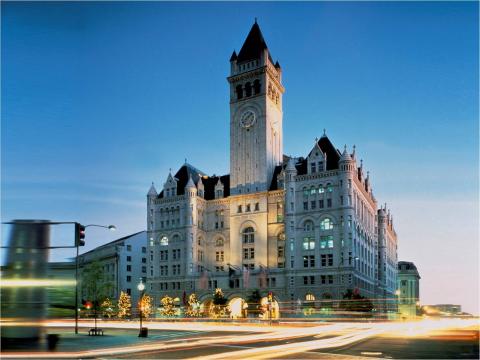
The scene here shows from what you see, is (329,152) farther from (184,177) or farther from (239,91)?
(184,177)

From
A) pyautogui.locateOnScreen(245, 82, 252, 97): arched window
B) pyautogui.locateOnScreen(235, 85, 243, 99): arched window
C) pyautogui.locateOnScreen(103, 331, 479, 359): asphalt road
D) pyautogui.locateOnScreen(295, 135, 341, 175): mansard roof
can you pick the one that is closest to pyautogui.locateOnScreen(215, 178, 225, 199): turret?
pyautogui.locateOnScreen(295, 135, 341, 175): mansard roof

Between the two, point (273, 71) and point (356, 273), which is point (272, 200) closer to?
point (356, 273)

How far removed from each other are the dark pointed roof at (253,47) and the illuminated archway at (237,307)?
45061 millimetres

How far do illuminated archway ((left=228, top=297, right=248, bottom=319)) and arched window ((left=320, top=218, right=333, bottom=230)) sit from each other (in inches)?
722

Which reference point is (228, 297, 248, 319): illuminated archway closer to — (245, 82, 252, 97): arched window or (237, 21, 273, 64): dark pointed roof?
(245, 82, 252, 97): arched window

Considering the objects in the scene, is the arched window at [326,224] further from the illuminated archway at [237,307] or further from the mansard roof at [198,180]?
the mansard roof at [198,180]

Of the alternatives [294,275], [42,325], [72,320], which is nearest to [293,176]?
[294,275]

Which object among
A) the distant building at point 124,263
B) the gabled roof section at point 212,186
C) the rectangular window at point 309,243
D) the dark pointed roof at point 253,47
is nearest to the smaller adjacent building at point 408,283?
the gabled roof section at point 212,186

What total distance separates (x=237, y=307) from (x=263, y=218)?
1671 cm

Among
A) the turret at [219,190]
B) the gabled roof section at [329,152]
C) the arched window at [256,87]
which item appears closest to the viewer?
the gabled roof section at [329,152]

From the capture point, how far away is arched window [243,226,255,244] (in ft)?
313

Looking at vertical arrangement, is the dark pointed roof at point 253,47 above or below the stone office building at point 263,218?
above

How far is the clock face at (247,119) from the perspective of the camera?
98.8 metres

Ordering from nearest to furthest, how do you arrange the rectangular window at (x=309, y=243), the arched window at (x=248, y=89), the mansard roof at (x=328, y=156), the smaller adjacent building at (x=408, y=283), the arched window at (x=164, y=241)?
the rectangular window at (x=309, y=243)
the mansard roof at (x=328, y=156)
the arched window at (x=248, y=89)
the arched window at (x=164, y=241)
the smaller adjacent building at (x=408, y=283)
